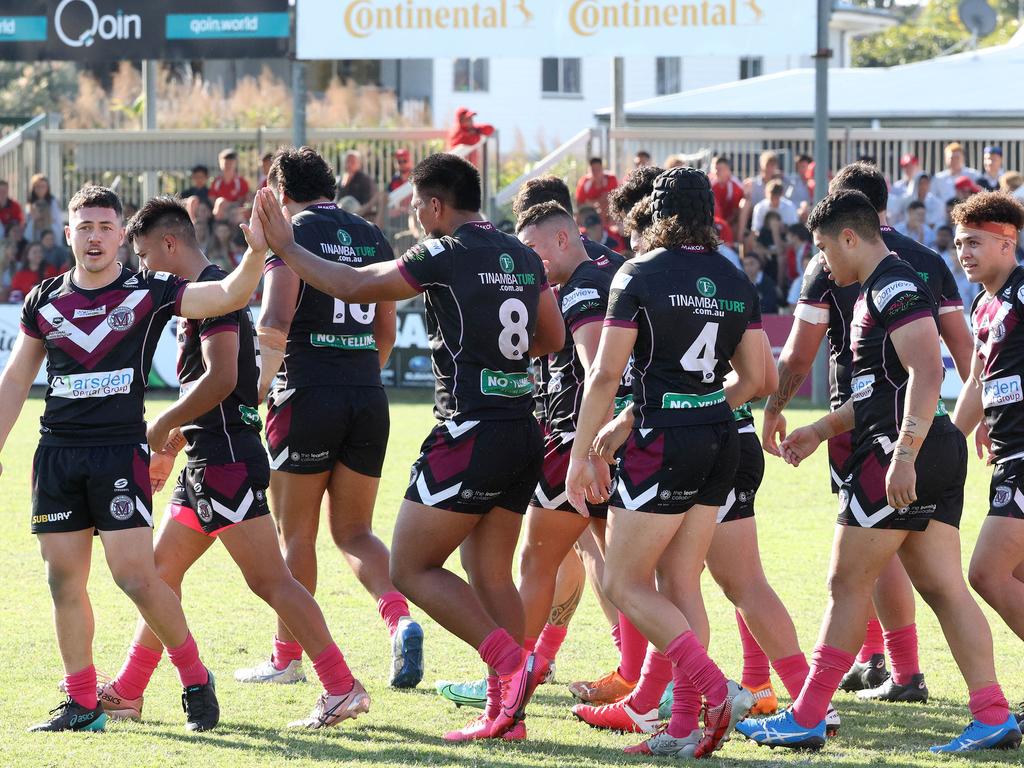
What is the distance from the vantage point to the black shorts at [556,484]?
21.3 feet

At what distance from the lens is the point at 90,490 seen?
19.0ft

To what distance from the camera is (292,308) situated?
6.59 m

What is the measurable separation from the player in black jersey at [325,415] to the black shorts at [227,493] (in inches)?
21.9

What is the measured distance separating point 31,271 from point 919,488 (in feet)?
57.3

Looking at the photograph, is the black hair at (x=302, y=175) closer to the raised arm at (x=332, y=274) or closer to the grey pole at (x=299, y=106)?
the raised arm at (x=332, y=274)

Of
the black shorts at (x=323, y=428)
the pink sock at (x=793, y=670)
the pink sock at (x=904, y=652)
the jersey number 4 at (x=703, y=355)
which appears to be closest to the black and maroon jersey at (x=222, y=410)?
the black shorts at (x=323, y=428)

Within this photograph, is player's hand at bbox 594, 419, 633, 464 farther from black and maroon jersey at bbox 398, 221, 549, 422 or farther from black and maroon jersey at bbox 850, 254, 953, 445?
black and maroon jersey at bbox 850, 254, 953, 445

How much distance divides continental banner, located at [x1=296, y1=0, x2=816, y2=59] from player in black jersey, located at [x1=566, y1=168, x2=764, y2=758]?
13115 millimetres

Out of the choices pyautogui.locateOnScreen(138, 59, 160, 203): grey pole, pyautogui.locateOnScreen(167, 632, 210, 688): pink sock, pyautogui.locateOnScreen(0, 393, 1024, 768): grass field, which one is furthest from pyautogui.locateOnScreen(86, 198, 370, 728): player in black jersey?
pyautogui.locateOnScreen(138, 59, 160, 203): grey pole

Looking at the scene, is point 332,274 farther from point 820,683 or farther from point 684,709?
point 820,683

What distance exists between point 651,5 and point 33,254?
9014mm

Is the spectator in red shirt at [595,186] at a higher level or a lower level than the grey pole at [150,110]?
lower

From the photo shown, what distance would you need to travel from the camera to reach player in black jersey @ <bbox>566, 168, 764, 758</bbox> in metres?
5.51

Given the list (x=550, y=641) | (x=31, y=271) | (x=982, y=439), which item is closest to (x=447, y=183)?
(x=550, y=641)
